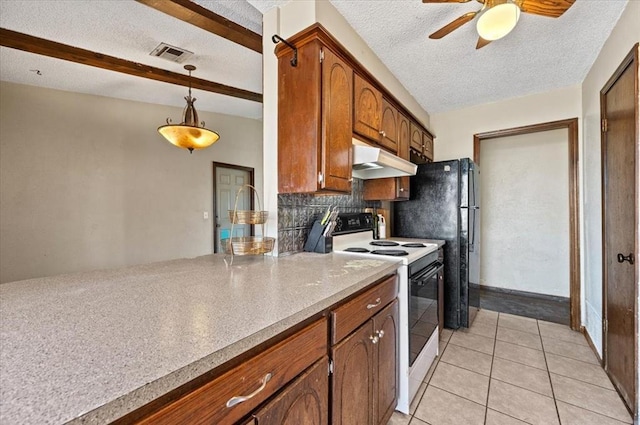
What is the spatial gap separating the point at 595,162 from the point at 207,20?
3219 mm

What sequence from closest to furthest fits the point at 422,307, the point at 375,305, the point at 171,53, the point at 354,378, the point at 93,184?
the point at 354,378 → the point at 375,305 → the point at 422,307 → the point at 171,53 → the point at 93,184

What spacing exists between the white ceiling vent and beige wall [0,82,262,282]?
1401mm

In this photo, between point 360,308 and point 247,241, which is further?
point 247,241

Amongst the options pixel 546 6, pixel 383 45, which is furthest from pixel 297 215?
pixel 546 6

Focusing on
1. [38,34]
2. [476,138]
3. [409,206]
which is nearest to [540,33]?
[476,138]

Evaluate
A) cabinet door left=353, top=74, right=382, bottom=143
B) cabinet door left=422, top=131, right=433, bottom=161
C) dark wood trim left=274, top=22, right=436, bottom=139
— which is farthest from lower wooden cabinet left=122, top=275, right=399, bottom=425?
cabinet door left=422, top=131, right=433, bottom=161

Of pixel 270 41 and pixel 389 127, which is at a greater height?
pixel 270 41

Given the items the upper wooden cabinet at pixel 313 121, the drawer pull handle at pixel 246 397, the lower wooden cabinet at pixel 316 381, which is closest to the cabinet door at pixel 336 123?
the upper wooden cabinet at pixel 313 121

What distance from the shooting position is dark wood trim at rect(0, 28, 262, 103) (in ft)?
7.06

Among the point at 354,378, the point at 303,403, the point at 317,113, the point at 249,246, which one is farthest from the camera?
the point at 317,113

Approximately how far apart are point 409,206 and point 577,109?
188 cm

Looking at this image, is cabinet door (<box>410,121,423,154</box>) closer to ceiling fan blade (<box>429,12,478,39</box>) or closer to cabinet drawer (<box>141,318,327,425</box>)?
ceiling fan blade (<box>429,12,478,39</box>)

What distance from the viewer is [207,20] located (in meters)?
1.93

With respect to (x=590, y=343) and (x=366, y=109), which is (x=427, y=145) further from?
(x=590, y=343)
